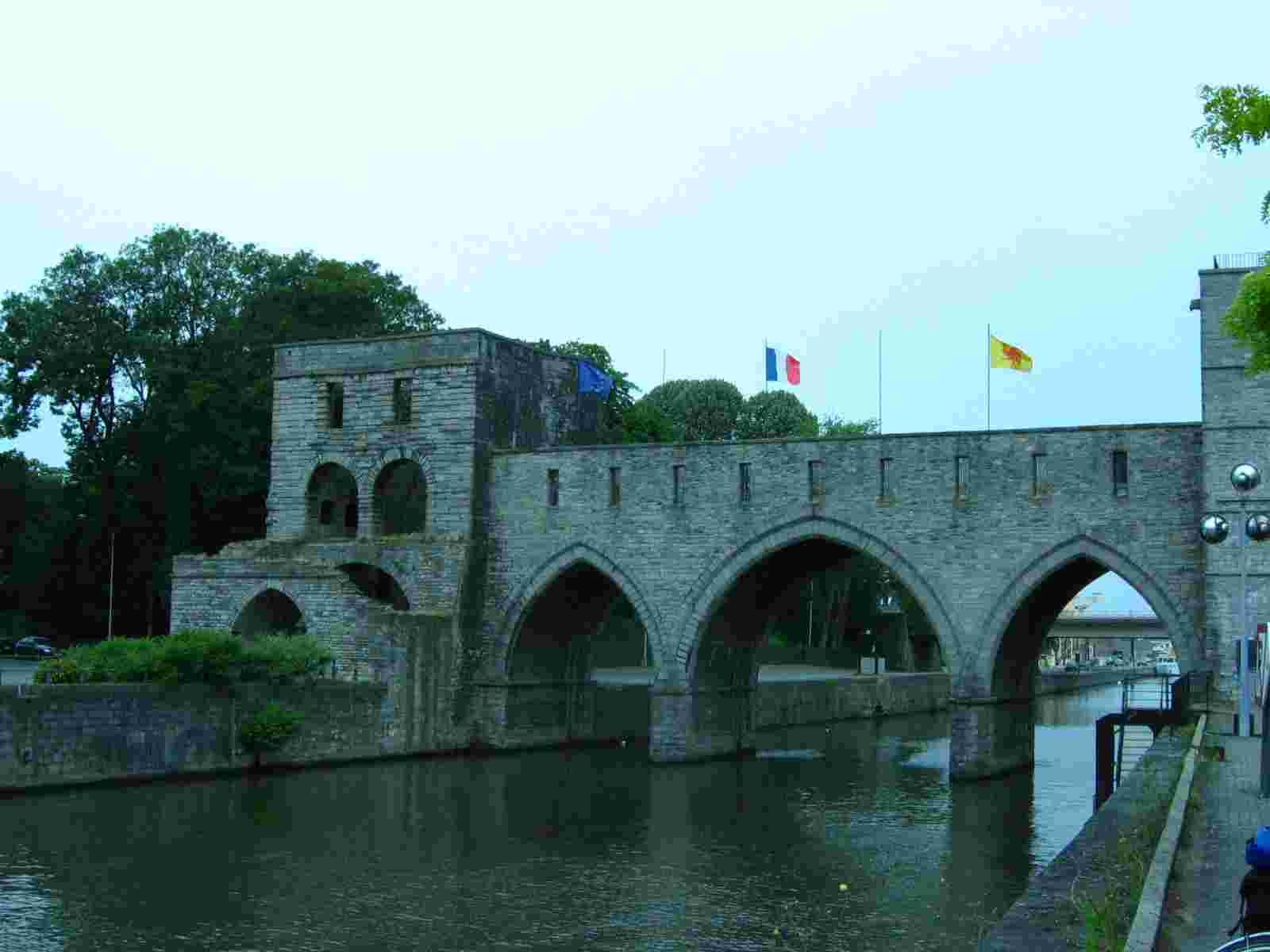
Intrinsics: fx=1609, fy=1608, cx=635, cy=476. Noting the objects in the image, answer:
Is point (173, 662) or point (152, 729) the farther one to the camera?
point (173, 662)

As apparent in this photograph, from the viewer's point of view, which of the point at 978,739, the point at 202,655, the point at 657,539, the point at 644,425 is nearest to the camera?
the point at 202,655

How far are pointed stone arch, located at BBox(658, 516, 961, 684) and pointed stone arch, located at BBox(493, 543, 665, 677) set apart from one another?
22.4 inches

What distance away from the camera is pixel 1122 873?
34.0ft

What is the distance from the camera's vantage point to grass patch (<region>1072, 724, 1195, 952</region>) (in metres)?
8.28

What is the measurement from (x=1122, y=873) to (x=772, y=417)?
56.8 metres

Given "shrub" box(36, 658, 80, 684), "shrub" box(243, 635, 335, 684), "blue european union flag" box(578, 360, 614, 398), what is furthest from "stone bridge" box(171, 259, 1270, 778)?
"shrub" box(36, 658, 80, 684)

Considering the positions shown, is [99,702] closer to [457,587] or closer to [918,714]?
[457,587]

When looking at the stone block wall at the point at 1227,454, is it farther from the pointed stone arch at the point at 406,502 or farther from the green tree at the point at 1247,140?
the pointed stone arch at the point at 406,502

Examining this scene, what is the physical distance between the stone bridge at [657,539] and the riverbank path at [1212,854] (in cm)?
1036

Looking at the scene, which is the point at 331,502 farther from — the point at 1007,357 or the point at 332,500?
the point at 1007,357

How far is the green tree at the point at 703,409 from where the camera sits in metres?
66.1

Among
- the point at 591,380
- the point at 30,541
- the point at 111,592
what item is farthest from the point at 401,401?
the point at 30,541

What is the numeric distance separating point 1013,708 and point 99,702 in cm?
1752

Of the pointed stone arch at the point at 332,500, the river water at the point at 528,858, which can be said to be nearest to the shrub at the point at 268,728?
the river water at the point at 528,858
